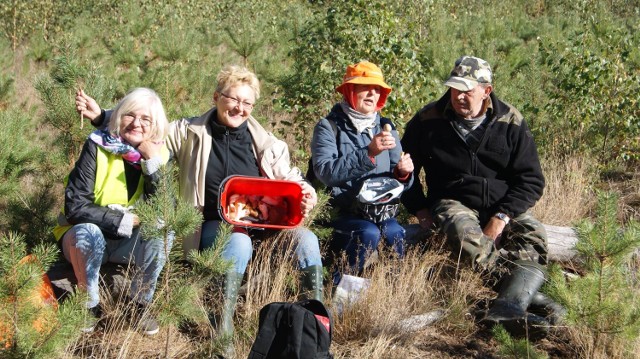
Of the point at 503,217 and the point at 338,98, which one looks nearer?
the point at 503,217

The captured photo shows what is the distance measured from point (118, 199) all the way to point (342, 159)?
123cm

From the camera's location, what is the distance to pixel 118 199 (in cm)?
357

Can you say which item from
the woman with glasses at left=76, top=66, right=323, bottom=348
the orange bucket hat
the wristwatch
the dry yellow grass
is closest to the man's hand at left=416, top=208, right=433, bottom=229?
the wristwatch

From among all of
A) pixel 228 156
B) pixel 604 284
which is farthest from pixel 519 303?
pixel 228 156

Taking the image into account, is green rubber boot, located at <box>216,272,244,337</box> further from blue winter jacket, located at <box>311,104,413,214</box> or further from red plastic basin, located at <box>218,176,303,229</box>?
blue winter jacket, located at <box>311,104,413,214</box>

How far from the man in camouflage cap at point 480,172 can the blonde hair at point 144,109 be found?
1635mm

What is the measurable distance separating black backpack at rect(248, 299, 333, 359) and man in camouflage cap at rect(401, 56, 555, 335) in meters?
1.45

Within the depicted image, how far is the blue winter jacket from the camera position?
4.06 m

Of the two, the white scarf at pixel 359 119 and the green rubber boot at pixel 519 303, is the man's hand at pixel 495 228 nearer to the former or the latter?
the green rubber boot at pixel 519 303

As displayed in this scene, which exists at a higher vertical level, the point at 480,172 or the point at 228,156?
the point at 228,156

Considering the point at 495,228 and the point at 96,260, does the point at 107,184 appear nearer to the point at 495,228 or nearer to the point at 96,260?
the point at 96,260

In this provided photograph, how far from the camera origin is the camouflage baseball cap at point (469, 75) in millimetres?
4293

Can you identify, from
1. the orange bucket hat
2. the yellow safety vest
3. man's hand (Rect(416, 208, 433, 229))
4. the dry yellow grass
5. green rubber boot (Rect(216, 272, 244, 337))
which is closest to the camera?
green rubber boot (Rect(216, 272, 244, 337))

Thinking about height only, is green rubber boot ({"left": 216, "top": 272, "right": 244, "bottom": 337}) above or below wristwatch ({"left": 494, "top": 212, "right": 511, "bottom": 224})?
below
